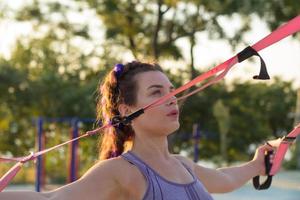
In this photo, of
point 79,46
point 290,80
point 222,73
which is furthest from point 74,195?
point 290,80

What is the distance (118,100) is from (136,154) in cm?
24

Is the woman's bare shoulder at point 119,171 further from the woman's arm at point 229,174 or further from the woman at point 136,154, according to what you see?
the woman's arm at point 229,174

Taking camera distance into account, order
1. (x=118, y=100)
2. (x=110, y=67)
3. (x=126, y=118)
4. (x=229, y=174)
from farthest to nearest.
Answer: (x=110, y=67) < (x=229, y=174) < (x=118, y=100) < (x=126, y=118)

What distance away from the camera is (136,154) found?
2391 millimetres

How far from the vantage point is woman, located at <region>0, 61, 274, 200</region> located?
222 centimetres

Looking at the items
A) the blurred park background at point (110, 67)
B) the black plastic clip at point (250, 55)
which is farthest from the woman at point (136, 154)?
the blurred park background at point (110, 67)

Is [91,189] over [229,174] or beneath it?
beneath

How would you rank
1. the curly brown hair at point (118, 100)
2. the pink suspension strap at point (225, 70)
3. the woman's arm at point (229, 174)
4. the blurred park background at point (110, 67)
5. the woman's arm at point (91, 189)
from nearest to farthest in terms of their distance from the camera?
the pink suspension strap at point (225, 70)
the woman's arm at point (91, 189)
the curly brown hair at point (118, 100)
the woman's arm at point (229, 174)
the blurred park background at point (110, 67)

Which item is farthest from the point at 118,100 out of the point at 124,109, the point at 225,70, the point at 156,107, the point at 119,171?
the point at 225,70

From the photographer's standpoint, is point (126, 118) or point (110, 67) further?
Result: point (110, 67)

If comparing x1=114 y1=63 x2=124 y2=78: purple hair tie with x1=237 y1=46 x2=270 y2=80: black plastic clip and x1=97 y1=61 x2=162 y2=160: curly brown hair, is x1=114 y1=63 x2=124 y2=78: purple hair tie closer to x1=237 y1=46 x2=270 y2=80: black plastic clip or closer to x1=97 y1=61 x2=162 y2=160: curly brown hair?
x1=97 y1=61 x2=162 y2=160: curly brown hair

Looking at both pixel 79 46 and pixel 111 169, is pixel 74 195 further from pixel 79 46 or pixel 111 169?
pixel 79 46

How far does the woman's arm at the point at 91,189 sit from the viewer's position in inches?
84.7

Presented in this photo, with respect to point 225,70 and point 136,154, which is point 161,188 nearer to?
point 136,154
